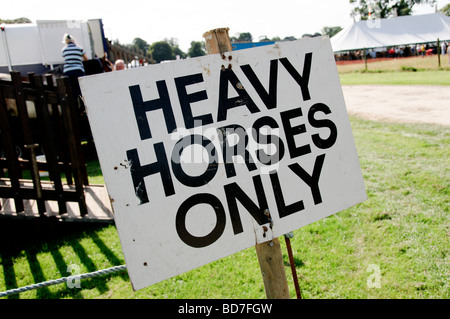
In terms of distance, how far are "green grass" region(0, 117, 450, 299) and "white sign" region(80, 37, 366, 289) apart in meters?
1.47

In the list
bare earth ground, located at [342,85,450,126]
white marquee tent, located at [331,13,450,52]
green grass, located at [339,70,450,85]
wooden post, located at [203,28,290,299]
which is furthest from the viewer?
white marquee tent, located at [331,13,450,52]

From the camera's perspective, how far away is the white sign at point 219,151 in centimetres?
136

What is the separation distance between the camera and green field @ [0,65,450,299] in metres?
2.86

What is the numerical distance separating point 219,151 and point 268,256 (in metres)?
0.56

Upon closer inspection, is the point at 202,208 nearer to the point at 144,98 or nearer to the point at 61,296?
the point at 144,98

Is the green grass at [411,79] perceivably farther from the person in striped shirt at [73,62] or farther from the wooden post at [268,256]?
the wooden post at [268,256]

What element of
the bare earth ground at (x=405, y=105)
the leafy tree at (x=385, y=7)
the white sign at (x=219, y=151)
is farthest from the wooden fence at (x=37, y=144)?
the leafy tree at (x=385, y=7)

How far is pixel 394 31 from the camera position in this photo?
86.2 feet

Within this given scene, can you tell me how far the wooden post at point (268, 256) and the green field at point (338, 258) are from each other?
123cm

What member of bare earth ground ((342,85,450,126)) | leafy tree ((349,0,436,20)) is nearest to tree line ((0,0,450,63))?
leafy tree ((349,0,436,20))

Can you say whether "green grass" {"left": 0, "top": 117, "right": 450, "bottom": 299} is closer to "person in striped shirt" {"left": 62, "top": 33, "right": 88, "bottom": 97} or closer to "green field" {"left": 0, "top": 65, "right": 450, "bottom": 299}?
"green field" {"left": 0, "top": 65, "right": 450, "bottom": 299}

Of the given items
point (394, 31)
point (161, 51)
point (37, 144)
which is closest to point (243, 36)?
point (161, 51)

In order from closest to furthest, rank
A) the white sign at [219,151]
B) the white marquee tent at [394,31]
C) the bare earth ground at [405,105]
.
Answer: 1. the white sign at [219,151]
2. the bare earth ground at [405,105]
3. the white marquee tent at [394,31]

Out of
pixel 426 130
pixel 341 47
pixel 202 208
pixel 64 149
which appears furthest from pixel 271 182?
pixel 341 47
